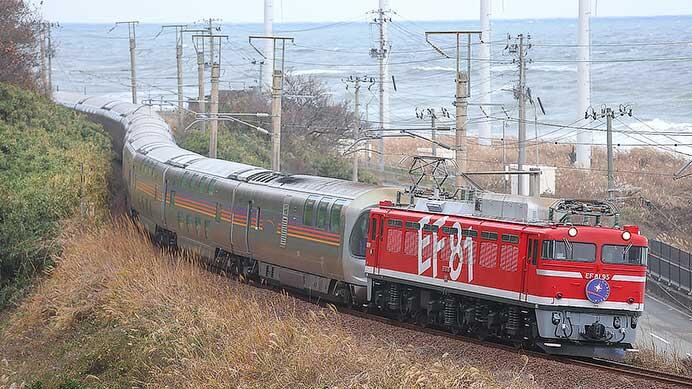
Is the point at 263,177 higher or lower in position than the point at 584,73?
lower

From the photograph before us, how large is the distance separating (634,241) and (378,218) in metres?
5.67

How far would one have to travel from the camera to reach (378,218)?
22.9m

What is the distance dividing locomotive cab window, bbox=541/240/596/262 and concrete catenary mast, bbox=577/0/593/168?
148 feet

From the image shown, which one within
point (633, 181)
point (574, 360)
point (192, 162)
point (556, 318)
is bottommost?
point (574, 360)

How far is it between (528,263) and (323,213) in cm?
635

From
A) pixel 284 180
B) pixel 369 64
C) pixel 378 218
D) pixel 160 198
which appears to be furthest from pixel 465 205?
pixel 369 64

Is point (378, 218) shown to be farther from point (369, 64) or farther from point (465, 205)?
point (369, 64)

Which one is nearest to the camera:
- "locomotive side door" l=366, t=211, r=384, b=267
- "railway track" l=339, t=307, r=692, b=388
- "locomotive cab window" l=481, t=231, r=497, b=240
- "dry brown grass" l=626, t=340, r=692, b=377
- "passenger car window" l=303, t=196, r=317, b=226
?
"railway track" l=339, t=307, r=692, b=388

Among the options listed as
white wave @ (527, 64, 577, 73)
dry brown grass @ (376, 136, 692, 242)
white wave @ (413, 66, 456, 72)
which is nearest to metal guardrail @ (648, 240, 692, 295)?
dry brown grass @ (376, 136, 692, 242)

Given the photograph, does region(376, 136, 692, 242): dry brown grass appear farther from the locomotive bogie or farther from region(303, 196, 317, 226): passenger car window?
the locomotive bogie

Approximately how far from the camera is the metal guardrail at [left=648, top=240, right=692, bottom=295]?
129 feet

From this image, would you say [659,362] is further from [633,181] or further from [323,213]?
[633,181]

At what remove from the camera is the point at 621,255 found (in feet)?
63.4

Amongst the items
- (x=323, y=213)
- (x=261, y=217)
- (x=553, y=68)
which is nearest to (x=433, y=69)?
(x=553, y=68)
